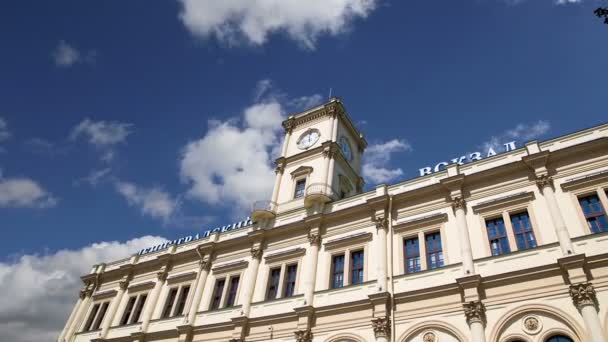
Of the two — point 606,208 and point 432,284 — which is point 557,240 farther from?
point 432,284

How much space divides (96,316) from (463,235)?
29995 mm

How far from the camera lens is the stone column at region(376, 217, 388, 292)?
75.0 ft

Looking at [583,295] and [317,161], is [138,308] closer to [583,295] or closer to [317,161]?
[317,161]

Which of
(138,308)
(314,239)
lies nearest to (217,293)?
(138,308)

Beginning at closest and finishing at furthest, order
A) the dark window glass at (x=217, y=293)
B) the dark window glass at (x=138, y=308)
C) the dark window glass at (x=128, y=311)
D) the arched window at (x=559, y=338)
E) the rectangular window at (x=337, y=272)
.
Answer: the arched window at (x=559, y=338)
the rectangular window at (x=337, y=272)
the dark window glass at (x=217, y=293)
the dark window glass at (x=138, y=308)
the dark window glass at (x=128, y=311)

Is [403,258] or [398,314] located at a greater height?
[403,258]

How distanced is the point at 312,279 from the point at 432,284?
7260mm

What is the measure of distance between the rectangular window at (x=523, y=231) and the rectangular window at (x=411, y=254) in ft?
16.9

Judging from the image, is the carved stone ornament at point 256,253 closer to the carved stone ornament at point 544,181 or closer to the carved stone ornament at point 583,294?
the carved stone ornament at point 544,181

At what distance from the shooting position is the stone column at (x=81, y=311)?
1355 inches

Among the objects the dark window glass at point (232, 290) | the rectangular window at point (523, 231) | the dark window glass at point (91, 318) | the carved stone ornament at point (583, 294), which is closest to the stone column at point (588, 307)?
the carved stone ornament at point (583, 294)

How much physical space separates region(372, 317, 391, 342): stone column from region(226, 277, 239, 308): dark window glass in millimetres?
10831

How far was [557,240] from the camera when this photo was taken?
780 inches

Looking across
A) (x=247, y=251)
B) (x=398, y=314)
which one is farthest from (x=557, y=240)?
(x=247, y=251)
